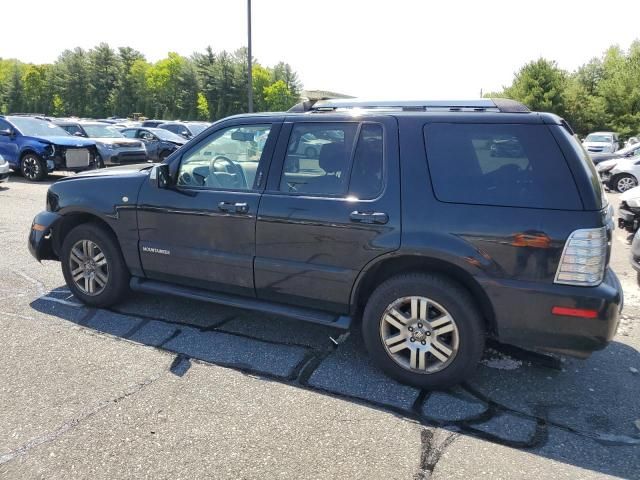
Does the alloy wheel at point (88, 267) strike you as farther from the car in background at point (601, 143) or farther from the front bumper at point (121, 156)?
the car in background at point (601, 143)

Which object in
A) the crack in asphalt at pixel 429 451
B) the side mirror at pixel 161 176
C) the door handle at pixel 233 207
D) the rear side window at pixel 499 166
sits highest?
the rear side window at pixel 499 166

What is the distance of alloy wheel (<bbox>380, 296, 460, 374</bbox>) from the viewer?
3.23m

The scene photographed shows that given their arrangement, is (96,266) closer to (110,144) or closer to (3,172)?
(3,172)

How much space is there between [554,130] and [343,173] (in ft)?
4.48

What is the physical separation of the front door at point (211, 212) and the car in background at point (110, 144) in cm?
1143

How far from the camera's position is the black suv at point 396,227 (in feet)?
9.62

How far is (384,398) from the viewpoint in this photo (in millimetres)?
3225

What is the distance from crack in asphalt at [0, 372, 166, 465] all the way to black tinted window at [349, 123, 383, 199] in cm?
192

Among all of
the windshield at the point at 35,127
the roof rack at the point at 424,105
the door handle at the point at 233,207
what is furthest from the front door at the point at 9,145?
the roof rack at the point at 424,105

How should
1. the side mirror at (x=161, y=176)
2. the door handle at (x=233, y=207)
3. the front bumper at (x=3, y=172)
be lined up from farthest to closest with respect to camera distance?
the front bumper at (x=3, y=172) < the side mirror at (x=161, y=176) < the door handle at (x=233, y=207)

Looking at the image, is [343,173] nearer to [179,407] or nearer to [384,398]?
[384,398]

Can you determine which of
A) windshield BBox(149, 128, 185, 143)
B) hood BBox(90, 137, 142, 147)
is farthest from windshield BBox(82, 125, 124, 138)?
windshield BBox(149, 128, 185, 143)

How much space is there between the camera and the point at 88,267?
4.54m

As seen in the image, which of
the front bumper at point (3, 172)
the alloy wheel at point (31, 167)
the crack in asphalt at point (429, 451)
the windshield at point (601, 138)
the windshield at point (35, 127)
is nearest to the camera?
the crack in asphalt at point (429, 451)
